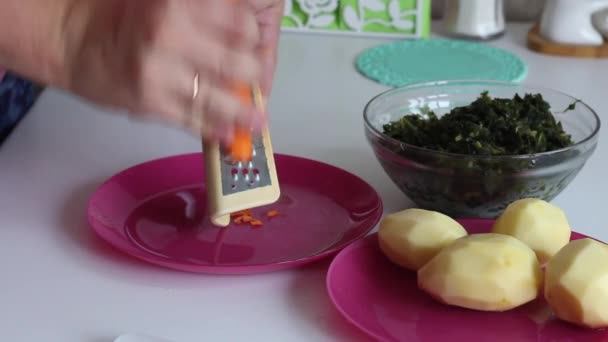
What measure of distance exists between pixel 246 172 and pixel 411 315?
20 cm

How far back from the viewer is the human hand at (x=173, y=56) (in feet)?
1.98

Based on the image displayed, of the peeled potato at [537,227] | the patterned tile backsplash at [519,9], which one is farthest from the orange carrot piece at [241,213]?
the patterned tile backsplash at [519,9]

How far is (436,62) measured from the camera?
124cm

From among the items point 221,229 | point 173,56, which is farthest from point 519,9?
point 173,56

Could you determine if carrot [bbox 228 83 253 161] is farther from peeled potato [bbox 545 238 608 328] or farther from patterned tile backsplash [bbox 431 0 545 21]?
patterned tile backsplash [bbox 431 0 545 21]

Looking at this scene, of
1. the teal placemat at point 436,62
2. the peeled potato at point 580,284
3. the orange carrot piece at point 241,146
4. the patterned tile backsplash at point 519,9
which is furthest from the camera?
the patterned tile backsplash at point 519,9

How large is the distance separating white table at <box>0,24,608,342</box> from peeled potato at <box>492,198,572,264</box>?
12 cm

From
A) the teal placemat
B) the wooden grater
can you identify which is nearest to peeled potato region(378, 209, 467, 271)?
the wooden grater

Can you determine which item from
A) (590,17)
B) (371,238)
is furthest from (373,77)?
(371,238)

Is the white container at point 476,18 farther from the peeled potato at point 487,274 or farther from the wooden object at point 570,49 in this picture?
the peeled potato at point 487,274

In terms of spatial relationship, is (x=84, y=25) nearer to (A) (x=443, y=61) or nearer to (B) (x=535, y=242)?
(B) (x=535, y=242)

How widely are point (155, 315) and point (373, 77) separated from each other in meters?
0.61

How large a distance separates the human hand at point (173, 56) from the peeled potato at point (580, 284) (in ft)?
0.81

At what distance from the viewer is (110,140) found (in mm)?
983
